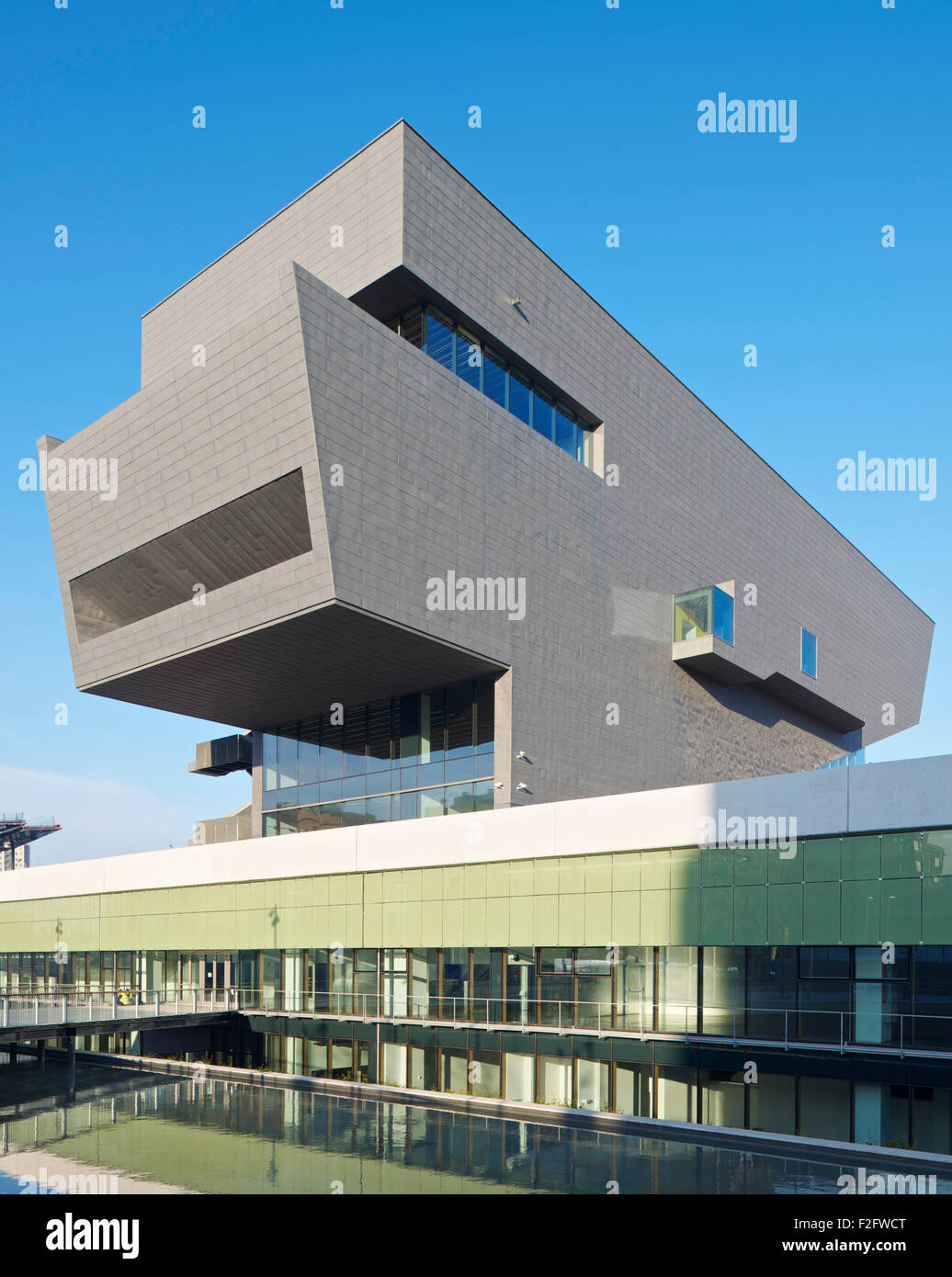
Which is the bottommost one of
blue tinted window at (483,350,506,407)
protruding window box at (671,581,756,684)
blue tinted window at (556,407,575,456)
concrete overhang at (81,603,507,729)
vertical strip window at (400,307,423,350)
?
concrete overhang at (81,603,507,729)

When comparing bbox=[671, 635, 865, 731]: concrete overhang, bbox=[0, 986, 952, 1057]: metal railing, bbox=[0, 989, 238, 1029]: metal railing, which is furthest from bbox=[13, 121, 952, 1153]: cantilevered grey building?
bbox=[0, 989, 238, 1029]: metal railing

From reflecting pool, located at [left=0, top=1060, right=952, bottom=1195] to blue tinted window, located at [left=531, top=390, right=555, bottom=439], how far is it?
848 inches

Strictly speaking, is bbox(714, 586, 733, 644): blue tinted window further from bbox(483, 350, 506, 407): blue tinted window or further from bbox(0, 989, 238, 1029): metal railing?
bbox(0, 989, 238, 1029): metal railing

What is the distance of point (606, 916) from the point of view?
25828mm

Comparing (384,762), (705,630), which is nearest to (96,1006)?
(384,762)

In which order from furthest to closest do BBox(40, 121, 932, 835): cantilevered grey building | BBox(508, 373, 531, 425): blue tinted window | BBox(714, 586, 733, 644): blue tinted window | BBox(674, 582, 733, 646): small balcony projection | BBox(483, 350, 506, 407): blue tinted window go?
BBox(714, 586, 733, 644): blue tinted window
BBox(674, 582, 733, 646): small balcony projection
BBox(508, 373, 531, 425): blue tinted window
BBox(483, 350, 506, 407): blue tinted window
BBox(40, 121, 932, 835): cantilevered grey building

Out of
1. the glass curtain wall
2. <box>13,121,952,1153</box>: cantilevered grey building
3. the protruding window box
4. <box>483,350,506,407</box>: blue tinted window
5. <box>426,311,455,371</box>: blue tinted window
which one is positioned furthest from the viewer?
the protruding window box

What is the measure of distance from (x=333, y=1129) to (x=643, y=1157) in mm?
6907

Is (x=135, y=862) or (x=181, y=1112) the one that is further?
(x=135, y=862)

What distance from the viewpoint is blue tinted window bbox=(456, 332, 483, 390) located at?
3431cm

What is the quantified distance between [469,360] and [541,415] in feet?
12.8

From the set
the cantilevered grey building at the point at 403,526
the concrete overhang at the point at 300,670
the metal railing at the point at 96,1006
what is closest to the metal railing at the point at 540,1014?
the metal railing at the point at 96,1006
